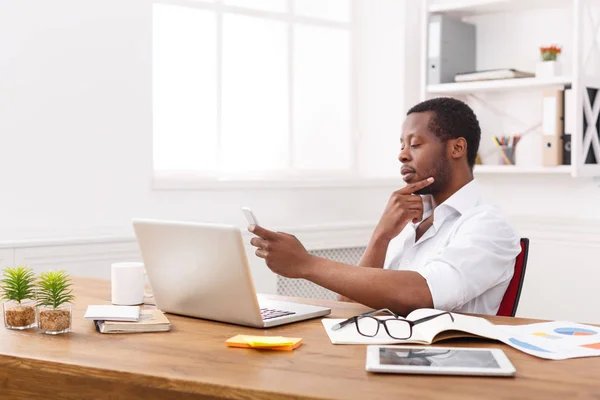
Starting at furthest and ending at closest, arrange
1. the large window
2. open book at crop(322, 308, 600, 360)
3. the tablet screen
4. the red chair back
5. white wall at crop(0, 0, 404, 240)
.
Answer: the large window < white wall at crop(0, 0, 404, 240) < the red chair back < open book at crop(322, 308, 600, 360) < the tablet screen

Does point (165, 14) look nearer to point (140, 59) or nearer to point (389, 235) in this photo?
point (140, 59)

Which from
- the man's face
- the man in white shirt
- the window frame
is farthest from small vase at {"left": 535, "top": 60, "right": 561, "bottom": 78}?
the man's face

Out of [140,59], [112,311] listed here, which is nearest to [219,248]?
[112,311]

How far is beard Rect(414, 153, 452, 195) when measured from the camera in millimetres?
2266

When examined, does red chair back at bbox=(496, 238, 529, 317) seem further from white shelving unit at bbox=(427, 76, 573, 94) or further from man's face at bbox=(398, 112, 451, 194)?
white shelving unit at bbox=(427, 76, 573, 94)

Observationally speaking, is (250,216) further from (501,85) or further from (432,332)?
(501,85)

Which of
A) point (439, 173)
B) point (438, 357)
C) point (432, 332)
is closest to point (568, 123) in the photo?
point (439, 173)

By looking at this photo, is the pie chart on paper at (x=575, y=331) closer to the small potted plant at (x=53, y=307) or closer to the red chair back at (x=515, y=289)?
the red chair back at (x=515, y=289)

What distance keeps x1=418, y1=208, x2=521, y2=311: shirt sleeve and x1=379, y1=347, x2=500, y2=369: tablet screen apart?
38cm

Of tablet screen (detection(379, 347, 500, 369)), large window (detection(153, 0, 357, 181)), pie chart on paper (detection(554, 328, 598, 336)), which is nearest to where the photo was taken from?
tablet screen (detection(379, 347, 500, 369))

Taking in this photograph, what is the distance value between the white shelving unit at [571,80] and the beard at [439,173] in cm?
140

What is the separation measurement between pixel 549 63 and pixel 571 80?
21 cm

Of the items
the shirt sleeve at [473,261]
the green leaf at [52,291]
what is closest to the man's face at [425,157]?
the shirt sleeve at [473,261]

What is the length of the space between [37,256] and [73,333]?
1.42 meters
